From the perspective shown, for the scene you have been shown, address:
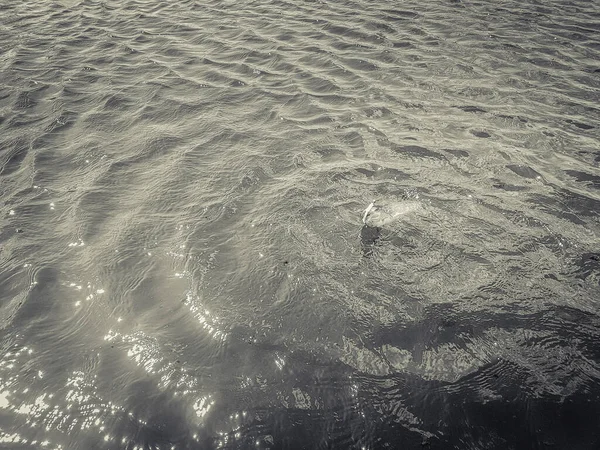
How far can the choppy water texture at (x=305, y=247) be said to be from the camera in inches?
108

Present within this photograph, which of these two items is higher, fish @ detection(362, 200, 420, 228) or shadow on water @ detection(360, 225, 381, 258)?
fish @ detection(362, 200, 420, 228)

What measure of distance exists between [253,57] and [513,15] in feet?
14.5

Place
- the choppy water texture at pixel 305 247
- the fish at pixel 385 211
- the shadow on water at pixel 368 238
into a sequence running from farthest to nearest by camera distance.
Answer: the fish at pixel 385 211, the shadow on water at pixel 368 238, the choppy water texture at pixel 305 247

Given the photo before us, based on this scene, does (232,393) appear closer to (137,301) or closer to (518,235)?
(137,301)

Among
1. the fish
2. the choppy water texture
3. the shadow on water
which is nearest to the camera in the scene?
the choppy water texture

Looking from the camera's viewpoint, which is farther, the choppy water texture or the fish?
the fish

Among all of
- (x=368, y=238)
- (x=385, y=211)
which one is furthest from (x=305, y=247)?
(x=385, y=211)

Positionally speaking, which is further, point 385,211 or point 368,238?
point 385,211

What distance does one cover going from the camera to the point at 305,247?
3.76 meters

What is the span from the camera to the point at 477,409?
271cm

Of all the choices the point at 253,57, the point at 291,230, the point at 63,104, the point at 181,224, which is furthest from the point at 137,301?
the point at 253,57

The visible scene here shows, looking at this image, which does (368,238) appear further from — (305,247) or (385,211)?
(305,247)

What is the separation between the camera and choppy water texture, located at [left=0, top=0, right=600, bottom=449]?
275 centimetres

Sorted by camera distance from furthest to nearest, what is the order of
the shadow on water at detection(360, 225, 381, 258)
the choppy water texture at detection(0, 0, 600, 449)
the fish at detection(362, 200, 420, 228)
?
1. the fish at detection(362, 200, 420, 228)
2. the shadow on water at detection(360, 225, 381, 258)
3. the choppy water texture at detection(0, 0, 600, 449)
